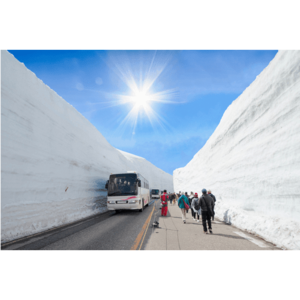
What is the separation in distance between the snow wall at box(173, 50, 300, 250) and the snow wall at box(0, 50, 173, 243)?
9.60m

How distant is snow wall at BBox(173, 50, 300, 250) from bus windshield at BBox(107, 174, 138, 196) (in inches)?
262

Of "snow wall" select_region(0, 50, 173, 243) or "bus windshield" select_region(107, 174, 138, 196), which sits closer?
"snow wall" select_region(0, 50, 173, 243)

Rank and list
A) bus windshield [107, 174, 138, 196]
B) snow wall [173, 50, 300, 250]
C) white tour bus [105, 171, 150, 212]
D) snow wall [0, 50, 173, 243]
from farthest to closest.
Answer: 1. bus windshield [107, 174, 138, 196]
2. white tour bus [105, 171, 150, 212]
3. snow wall [0, 50, 173, 243]
4. snow wall [173, 50, 300, 250]

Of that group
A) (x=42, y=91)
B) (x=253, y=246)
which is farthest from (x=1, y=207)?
(x=42, y=91)

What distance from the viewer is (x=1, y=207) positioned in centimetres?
618

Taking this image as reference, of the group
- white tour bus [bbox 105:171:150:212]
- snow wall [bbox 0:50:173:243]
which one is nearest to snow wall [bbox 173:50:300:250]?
white tour bus [bbox 105:171:150:212]

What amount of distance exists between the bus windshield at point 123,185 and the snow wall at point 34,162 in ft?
9.16

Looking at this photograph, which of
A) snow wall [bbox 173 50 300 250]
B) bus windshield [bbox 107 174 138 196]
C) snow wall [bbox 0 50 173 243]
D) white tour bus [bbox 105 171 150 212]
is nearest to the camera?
snow wall [bbox 173 50 300 250]

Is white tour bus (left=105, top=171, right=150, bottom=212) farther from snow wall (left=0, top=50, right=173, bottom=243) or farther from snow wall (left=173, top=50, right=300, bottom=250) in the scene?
snow wall (left=173, top=50, right=300, bottom=250)

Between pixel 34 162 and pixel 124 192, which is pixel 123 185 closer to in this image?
pixel 124 192

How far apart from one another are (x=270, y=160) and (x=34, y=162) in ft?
42.8

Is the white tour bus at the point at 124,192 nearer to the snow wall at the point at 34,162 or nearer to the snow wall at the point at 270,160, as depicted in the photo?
the snow wall at the point at 34,162

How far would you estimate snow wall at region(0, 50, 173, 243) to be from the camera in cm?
687
